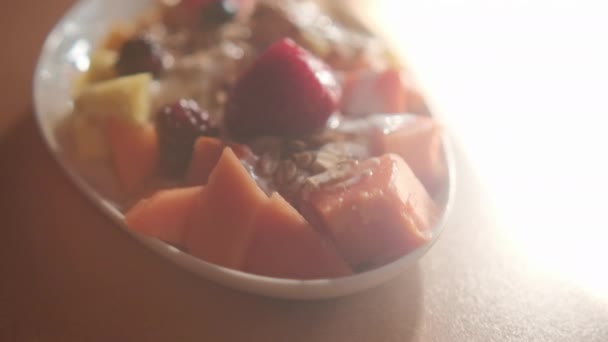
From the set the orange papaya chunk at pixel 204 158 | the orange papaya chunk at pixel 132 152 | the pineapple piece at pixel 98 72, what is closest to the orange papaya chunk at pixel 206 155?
the orange papaya chunk at pixel 204 158

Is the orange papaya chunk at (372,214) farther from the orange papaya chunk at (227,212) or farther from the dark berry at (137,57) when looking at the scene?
the dark berry at (137,57)

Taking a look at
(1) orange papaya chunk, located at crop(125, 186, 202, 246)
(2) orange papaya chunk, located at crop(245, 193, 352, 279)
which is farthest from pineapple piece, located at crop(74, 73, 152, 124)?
(2) orange papaya chunk, located at crop(245, 193, 352, 279)

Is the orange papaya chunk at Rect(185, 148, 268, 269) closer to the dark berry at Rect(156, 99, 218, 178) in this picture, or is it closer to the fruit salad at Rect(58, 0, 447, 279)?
the fruit salad at Rect(58, 0, 447, 279)

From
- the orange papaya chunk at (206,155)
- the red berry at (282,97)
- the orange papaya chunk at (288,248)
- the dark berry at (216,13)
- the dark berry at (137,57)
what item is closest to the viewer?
the orange papaya chunk at (288,248)

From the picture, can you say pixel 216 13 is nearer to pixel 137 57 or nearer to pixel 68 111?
pixel 137 57

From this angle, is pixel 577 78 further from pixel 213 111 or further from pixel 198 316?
pixel 198 316

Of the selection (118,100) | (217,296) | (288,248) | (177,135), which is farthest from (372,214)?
(118,100)

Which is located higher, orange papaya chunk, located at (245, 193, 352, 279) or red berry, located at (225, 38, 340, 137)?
red berry, located at (225, 38, 340, 137)
